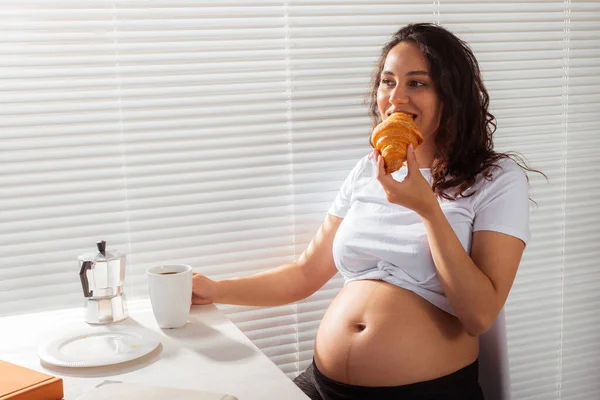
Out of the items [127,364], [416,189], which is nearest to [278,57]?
[416,189]

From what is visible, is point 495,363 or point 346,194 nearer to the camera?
point 495,363

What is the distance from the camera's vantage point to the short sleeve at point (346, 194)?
1.83 meters

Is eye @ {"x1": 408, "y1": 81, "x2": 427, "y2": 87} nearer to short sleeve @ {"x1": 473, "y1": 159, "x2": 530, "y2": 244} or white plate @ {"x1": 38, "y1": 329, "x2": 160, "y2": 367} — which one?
short sleeve @ {"x1": 473, "y1": 159, "x2": 530, "y2": 244}

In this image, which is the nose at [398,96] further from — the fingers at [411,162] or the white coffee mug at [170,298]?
the white coffee mug at [170,298]

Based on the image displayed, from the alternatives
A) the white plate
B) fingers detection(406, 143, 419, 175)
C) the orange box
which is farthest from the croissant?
the orange box

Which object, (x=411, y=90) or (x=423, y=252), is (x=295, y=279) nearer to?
(x=423, y=252)

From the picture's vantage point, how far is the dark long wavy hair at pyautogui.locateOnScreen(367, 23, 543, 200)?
1649 mm

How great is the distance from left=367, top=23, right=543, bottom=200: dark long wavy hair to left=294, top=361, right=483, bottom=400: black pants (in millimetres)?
391

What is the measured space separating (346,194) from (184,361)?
0.73m

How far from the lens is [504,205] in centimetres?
157

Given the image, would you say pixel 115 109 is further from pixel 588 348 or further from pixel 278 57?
pixel 588 348

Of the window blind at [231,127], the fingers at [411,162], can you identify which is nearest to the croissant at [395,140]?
the fingers at [411,162]

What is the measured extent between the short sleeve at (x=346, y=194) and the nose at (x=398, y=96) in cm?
24

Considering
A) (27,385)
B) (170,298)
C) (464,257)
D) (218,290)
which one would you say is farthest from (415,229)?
(27,385)
